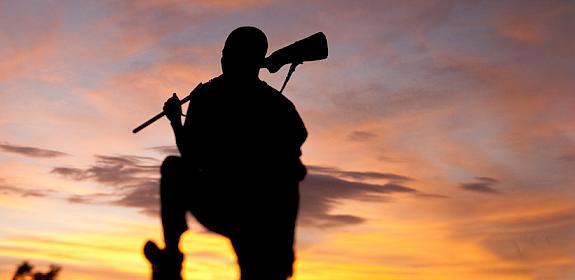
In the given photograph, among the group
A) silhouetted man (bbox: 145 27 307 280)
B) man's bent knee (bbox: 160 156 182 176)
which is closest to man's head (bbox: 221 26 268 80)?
silhouetted man (bbox: 145 27 307 280)

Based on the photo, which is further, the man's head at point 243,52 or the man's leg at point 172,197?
the man's head at point 243,52

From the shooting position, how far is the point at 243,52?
8062mm

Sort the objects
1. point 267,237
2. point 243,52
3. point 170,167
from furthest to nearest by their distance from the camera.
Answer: point 243,52 → point 267,237 → point 170,167

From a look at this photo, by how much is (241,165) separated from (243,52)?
1152 millimetres

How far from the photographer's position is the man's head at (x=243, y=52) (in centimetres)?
805

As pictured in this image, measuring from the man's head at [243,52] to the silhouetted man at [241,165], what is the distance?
10 millimetres

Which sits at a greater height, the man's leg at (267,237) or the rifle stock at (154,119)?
the rifle stock at (154,119)

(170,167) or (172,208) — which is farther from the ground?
(170,167)

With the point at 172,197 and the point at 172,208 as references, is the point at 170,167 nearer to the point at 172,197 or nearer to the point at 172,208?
the point at 172,197

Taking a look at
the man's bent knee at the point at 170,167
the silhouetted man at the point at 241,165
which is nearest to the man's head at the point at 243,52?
the silhouetted man at the point at 241,165

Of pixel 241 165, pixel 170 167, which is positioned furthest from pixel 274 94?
pixel 170 167

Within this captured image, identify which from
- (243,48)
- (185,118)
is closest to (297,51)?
(243,48)

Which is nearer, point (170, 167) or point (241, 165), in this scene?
point (170, 167)

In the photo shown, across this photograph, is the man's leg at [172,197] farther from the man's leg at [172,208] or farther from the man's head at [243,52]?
the man's head at [243,52]
